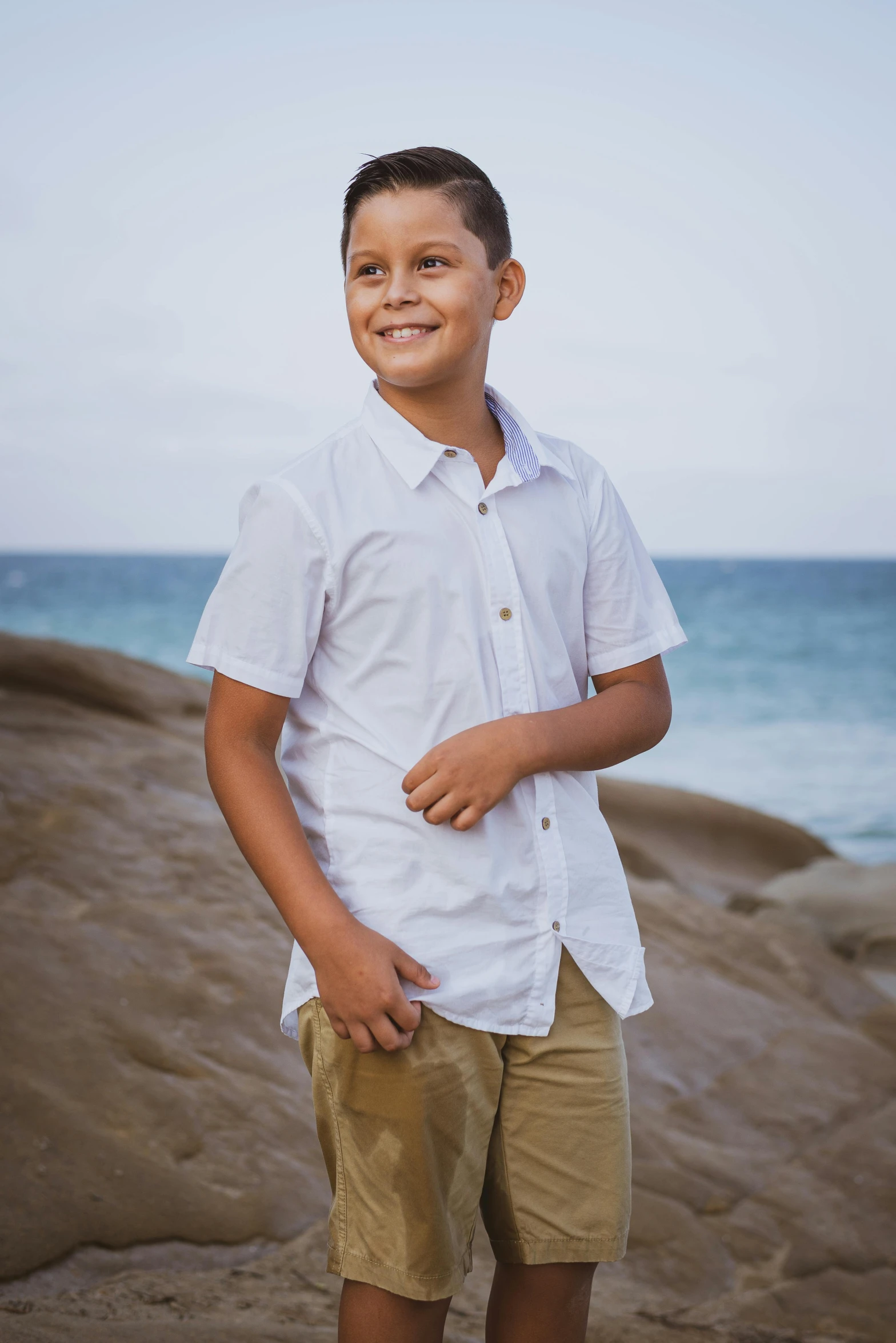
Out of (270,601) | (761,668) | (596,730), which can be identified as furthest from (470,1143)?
(761,668)

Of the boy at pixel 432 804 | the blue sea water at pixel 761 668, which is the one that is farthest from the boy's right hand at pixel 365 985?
the blue sea water at pixel 761 668

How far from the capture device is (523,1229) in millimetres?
1407

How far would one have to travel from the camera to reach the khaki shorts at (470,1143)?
1321mm

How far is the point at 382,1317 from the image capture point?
4.39 feet

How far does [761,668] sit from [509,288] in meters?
20.6

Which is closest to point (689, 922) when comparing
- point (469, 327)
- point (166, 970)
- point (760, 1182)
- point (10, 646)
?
point (760, 1182)

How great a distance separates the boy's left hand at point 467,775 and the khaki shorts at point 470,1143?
23 cm

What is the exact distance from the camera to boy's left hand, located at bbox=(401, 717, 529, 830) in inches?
51.9

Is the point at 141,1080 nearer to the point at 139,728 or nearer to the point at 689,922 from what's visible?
the point at 139,728

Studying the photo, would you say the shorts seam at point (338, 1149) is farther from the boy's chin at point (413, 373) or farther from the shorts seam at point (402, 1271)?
the boy's chin at point (413, 373)

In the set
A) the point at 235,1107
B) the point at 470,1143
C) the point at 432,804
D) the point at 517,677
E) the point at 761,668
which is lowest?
the point at 761,668

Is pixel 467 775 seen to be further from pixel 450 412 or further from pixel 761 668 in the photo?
pixel 761 668

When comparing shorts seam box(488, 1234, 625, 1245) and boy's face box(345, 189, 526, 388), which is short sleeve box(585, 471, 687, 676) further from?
shorts seam box(488, 1234, 625, 1245)

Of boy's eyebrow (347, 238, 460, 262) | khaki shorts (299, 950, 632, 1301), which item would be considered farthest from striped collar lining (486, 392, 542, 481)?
khaki shorts (299, 950, 632, 1301)
